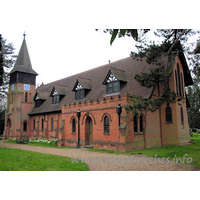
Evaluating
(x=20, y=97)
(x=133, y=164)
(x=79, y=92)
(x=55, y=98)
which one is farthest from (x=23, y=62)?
(x=133, y=164)

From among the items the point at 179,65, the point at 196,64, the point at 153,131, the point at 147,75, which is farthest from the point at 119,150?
the point at 179,65

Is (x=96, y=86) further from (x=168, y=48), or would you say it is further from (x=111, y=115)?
(x=168, y=48)

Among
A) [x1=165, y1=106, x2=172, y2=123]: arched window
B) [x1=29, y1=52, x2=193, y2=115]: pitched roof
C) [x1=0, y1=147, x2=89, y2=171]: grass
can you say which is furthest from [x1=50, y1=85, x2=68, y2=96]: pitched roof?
[x1=0, y1=147, x2=89, y2=171]: grass

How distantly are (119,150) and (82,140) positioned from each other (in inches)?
215

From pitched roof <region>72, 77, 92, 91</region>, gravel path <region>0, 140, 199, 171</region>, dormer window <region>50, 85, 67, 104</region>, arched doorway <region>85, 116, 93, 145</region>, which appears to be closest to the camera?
gravel path <region>0, 140, 199, 171</region>

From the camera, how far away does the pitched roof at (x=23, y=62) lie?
35125 mm

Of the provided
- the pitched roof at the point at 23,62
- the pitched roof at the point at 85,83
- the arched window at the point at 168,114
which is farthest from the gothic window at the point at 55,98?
the arched window at the point at 168,114

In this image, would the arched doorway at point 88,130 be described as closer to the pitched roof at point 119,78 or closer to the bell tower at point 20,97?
the pitched roof at point 119,78

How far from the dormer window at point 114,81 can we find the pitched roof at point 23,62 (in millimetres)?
20317

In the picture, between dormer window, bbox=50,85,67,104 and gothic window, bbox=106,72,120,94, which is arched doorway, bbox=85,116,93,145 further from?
dormer window, bbox=50,85,67,104

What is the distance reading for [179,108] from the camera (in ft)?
68.5

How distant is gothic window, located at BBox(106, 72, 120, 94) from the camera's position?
20.8 m

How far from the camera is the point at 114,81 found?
21000 millimetres

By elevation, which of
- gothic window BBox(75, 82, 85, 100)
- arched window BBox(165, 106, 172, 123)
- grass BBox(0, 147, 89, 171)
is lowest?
grass BBox(0, 147, 89, 171)
